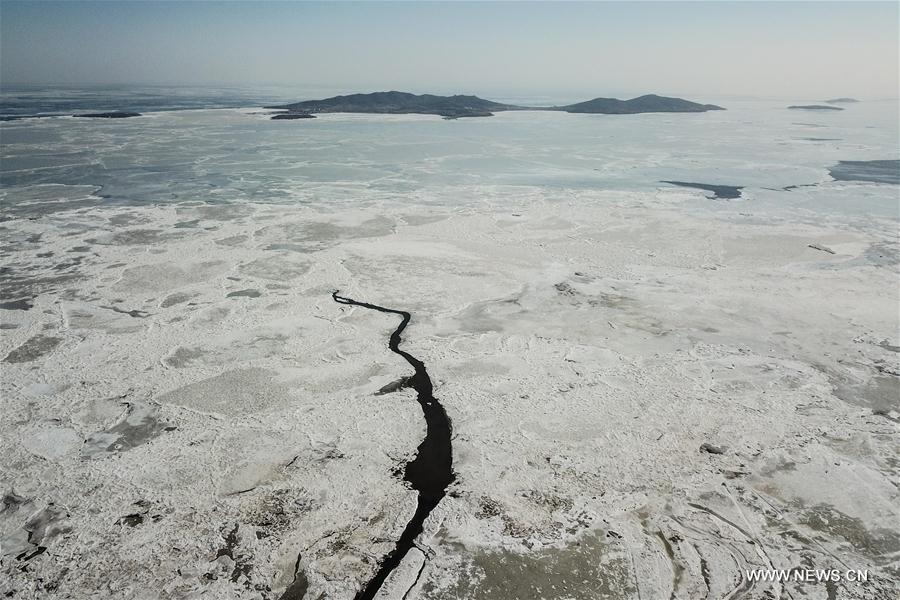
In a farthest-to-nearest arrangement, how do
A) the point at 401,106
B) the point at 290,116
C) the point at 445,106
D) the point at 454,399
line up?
the point at 445,106 → the point at 401,106 → the point at 290,116 → the point at 454,399

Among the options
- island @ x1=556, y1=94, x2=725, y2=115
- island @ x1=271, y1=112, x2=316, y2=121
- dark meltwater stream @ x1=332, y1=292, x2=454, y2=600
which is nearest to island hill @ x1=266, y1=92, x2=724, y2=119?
island @ x1=556, y1=94, x2=725, y2=115

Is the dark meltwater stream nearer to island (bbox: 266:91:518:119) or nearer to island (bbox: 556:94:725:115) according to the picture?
island (bbox: 266:91:518:119)

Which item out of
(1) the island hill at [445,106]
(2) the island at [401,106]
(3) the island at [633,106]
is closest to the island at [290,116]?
(2) the island at [401,106]

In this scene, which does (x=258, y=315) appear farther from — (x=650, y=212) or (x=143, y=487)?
(x=650, y=212)

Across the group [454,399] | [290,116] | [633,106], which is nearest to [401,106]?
[290,116]

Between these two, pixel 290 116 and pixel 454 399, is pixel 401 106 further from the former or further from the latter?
pixel 454 399

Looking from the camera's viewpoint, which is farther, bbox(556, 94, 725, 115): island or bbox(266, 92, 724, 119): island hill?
bbox(556, 94, 725, 115): island
